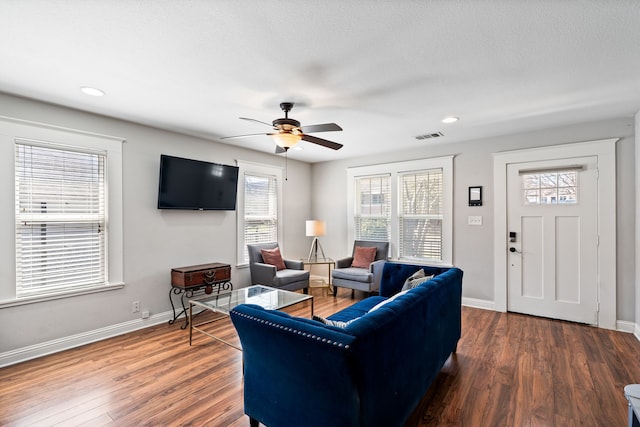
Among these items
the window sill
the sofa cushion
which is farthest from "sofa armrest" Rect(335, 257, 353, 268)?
the window sill

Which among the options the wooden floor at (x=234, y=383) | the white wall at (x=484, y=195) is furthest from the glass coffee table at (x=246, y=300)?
the white wall at (x=484, y=195)

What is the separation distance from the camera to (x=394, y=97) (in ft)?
9.73

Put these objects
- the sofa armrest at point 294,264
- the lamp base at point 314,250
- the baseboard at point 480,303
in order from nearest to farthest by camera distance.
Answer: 1. the baseboard at point 480,303
2. the sofa armrest at point 294,264
3. the lamp base at point 314,250

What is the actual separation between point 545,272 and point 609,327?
0.84 metres

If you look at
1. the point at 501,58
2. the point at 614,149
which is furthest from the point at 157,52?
the point at 614,149

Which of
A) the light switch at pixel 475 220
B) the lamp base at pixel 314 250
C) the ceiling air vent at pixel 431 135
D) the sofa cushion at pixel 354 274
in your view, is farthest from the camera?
the lamp base at pixel 314 250

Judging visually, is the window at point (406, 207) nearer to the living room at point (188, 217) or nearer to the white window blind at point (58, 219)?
the living room at point (188, 217)

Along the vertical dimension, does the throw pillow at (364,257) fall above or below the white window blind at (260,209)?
below

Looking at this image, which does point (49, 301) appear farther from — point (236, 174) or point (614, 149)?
point (614, 149)

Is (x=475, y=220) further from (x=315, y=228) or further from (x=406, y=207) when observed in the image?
(x=315, y=228)

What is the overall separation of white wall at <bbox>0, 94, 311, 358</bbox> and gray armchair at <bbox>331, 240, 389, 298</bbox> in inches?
58.7

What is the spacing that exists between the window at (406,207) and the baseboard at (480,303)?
2.00 feet

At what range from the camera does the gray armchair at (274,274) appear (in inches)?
180

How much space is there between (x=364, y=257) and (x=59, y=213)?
4.10 metres
